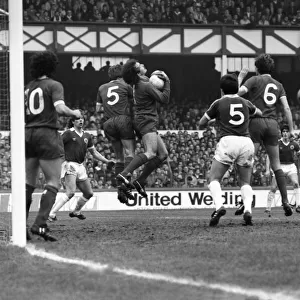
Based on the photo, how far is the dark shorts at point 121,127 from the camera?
1410 cm

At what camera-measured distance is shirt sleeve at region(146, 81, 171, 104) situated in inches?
515

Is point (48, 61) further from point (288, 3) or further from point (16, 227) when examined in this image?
point (288, 3)

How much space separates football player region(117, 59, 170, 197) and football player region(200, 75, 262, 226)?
1270mm

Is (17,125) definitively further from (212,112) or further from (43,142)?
(212,112)

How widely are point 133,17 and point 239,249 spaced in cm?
2591

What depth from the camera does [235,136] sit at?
12023mm

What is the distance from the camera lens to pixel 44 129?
33.7 feet

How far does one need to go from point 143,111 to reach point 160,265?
18.9ft

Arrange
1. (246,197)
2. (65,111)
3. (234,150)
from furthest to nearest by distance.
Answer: (246,197)
(234,150)
(65,111)

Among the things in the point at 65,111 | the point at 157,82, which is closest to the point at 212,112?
the point at 157,82

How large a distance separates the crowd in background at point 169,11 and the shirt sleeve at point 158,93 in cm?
2044

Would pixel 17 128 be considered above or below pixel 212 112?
below

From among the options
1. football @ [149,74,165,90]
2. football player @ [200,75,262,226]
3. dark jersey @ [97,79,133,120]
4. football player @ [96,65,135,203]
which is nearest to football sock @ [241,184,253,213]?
football player @ [200,75,262,226]

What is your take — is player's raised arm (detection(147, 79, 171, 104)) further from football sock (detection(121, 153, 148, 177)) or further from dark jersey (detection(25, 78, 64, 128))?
dark jersey (detection(25, 78, 64, 128))
